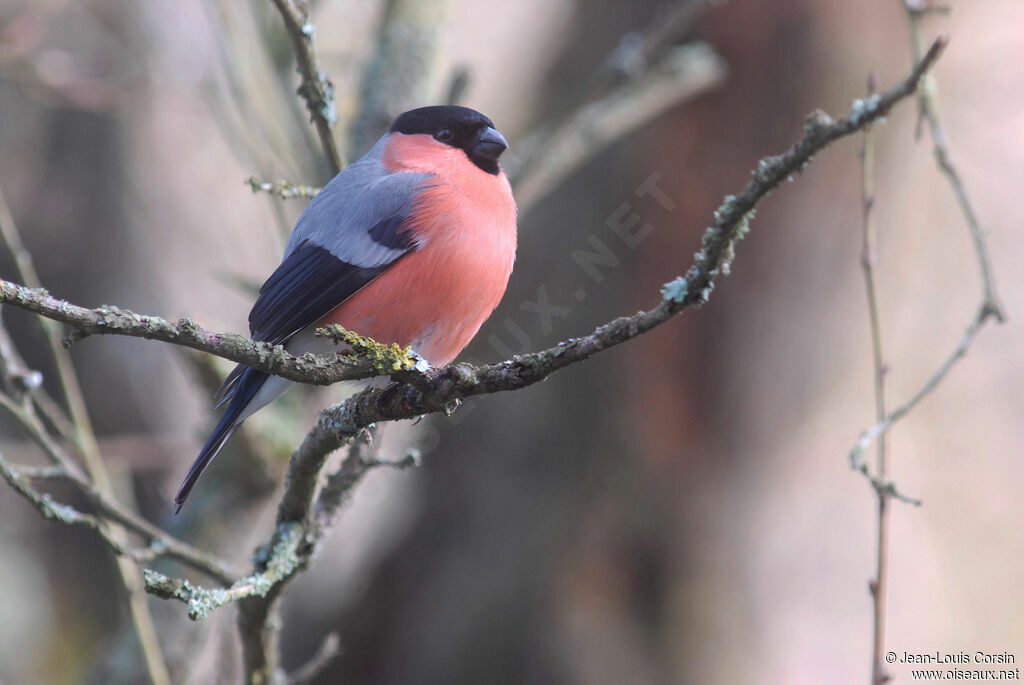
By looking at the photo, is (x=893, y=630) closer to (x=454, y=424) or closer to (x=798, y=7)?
(x=454, y=424)

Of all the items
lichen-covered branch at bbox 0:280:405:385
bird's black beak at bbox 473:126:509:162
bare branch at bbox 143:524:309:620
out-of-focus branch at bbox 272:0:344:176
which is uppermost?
bird's black beak at bbox 473:126:509:162

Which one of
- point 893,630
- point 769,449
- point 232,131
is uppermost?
point 232,131

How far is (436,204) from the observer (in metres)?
2.81

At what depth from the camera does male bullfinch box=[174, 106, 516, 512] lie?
8.77 feet

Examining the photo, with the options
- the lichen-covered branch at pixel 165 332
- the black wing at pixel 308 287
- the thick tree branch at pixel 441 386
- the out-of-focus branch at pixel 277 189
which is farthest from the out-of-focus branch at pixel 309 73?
the lichen-covered branch at pixel 165 332

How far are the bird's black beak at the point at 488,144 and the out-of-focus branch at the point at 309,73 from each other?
0.48 meters

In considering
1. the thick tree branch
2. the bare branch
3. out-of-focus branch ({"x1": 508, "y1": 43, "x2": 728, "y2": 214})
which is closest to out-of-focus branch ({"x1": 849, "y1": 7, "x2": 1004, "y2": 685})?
the thick tree branch

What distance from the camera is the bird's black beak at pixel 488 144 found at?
307 centimetres

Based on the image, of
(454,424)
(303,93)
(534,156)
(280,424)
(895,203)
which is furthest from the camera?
(454,424)

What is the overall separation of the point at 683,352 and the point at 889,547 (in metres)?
1.49

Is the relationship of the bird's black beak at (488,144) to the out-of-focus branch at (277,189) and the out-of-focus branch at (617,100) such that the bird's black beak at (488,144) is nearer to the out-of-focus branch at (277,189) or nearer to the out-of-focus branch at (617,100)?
the out-of-focus branch at (277,189)

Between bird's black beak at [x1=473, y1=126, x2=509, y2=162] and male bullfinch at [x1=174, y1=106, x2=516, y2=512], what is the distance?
0.11 meters

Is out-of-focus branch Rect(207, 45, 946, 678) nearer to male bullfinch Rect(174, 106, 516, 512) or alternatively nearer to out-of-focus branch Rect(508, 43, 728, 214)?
male bullfinch Rect(174, 106, 516, 512)

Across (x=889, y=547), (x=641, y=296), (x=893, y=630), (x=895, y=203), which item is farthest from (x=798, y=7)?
(x=893, y=630)
